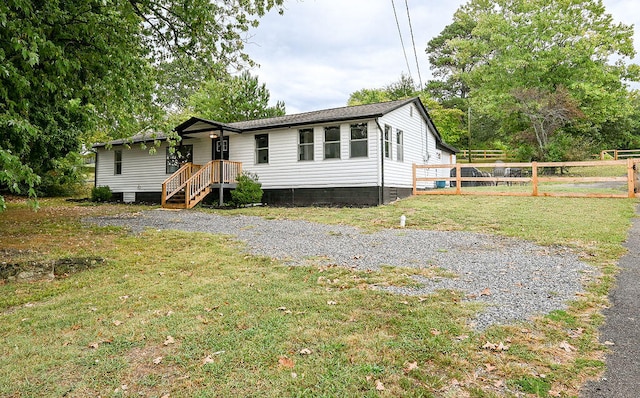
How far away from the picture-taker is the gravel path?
13.5 feet

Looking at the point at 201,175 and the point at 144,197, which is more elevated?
the point at 201,175

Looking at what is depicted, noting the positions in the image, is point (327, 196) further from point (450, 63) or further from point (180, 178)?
point (450, 63)

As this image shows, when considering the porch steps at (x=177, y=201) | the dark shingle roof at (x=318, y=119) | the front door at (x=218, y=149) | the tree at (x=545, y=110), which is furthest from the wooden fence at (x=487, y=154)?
the porch steps at (x=177, y=201)

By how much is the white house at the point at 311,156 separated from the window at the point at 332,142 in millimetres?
38

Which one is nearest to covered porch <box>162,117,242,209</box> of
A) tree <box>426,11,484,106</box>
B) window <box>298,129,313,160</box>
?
window <box>298,129,313,160</box>

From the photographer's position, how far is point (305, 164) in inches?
576

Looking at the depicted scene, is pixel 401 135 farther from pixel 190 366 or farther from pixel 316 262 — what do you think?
pixel 190 366

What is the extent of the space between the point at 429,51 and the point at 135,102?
142 ft

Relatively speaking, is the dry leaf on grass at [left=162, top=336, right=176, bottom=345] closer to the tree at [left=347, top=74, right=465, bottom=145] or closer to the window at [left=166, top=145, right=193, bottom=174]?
the window at [left=166, top=145, right=193, bottom=174]

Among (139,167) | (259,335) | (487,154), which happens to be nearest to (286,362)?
(259,335)

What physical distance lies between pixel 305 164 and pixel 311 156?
398mm

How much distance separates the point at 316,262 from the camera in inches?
233

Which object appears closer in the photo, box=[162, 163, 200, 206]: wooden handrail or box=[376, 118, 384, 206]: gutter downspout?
box=[376, 118, 384, 206]: gutter downspout

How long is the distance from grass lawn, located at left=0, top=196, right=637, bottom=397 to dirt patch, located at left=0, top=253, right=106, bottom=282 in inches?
0.8
